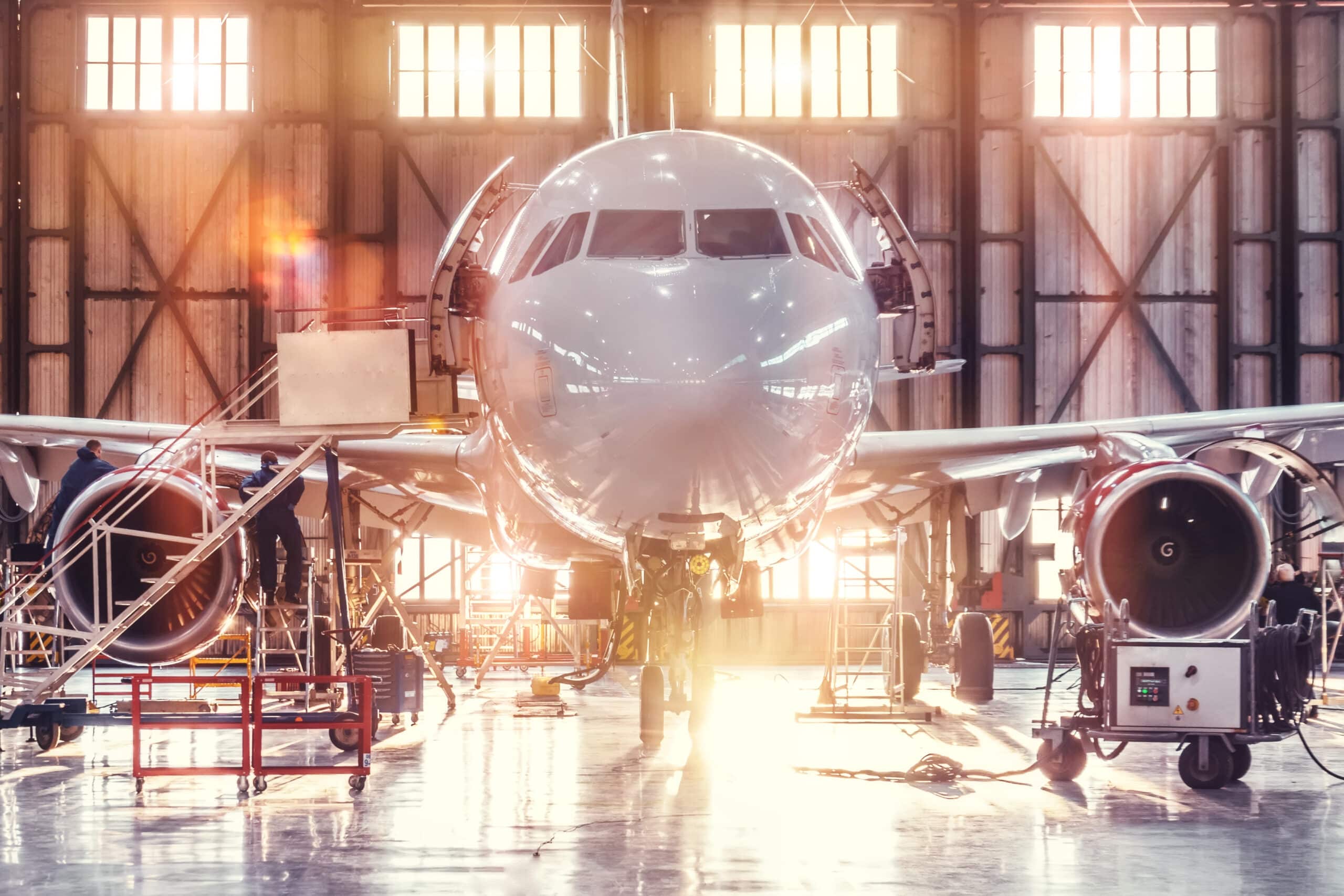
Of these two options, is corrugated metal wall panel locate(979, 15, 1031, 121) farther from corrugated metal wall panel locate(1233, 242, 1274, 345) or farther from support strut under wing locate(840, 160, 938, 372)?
support strut under wing locate(840, 160, 938, 372)

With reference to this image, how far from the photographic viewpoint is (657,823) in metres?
7.87

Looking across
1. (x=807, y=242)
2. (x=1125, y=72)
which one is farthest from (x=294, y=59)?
(x=807, y=242)

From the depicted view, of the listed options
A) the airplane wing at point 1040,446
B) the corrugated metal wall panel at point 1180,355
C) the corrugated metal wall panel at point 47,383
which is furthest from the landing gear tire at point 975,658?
the corrugated metal wall panel at point 47,383

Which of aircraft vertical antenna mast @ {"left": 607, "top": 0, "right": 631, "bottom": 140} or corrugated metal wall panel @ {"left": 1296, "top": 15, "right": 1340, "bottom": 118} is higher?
corrugated metal wall panel @ {"left": 1296, "top": 15, "right": 1340, "bottom": 118}

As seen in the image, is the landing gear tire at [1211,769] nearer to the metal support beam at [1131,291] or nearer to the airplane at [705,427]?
the airplane at [705,427]

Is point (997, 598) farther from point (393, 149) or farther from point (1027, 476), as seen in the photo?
point (393, 149)

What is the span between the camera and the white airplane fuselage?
666cm

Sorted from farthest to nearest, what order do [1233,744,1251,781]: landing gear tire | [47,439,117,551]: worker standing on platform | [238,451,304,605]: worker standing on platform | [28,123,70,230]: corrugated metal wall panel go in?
[28,123,70,230]: corrugated metal wall panel, [47,439,117,551]: worker standing on platform, [238,451,304,605]: worker standing on platform, [1233,744,1251,781]: landing gear tire

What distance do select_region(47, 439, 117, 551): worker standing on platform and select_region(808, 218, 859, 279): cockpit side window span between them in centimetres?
701

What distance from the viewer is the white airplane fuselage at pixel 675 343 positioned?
6660 millimetres

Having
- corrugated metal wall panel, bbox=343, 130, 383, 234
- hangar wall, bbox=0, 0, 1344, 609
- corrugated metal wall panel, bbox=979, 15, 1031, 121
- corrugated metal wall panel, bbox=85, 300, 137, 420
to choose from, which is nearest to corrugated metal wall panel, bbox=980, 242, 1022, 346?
hangar wall, bbox=0, 0, 1344, 609

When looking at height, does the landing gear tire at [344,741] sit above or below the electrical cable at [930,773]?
below

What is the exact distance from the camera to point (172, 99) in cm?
2472

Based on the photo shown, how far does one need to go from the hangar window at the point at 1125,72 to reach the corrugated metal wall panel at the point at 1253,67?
371 millimetres
